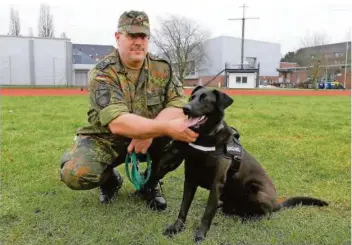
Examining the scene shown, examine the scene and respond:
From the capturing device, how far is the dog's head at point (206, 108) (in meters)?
2.98

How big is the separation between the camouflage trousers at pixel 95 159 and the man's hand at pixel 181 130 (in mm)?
492

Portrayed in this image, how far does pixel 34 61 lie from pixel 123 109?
45944 mm

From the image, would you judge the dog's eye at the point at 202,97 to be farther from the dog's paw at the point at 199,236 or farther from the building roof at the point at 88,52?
the building roof at the point at 88,52

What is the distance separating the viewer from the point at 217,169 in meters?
3.19

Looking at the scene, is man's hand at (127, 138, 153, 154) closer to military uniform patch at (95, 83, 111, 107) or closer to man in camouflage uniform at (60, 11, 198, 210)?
man in camouflage uniform at (60, 11, 198, 210)

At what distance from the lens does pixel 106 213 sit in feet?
12.0

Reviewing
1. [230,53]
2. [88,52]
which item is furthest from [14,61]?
[230,53]

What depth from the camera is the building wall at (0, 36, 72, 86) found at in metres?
44.1

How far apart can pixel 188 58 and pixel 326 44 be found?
2388 cm

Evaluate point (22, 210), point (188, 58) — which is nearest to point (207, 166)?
point (22, 210)

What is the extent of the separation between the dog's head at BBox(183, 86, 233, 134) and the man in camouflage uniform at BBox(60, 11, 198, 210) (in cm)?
40

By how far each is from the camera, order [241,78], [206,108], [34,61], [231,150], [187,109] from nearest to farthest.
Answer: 1. [187,109]
2. [206,108]
3. [231,150]
4. [34,61]
5. [241,78]

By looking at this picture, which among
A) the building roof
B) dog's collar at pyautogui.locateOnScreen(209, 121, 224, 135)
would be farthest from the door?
dog's collar at pyautogui.locateOnScreen(209, 121, 224, 135)

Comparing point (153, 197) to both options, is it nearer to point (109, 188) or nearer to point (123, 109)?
point (109, 188)
